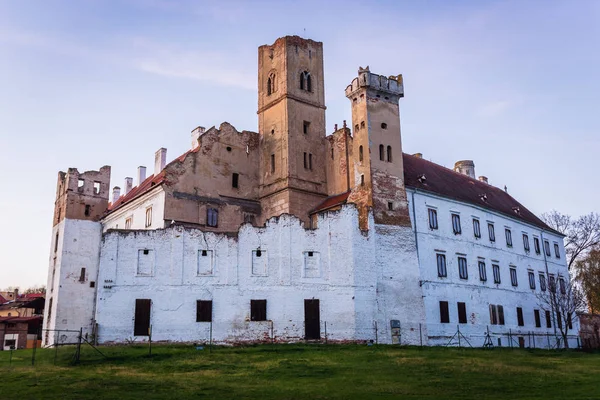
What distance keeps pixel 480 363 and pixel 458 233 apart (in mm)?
18462

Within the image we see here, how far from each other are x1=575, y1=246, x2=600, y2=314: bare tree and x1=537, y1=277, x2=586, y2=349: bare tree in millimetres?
5152

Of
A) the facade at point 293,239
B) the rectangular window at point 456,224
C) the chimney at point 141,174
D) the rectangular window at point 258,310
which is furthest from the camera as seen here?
the chimney at point 141,174

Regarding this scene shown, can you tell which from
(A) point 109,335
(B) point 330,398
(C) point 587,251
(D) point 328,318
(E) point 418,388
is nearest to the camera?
(B) point 330,398

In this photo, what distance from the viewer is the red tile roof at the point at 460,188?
46781mm

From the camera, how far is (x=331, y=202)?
4628 cm

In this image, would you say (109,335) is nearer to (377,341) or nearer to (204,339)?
(204,339)

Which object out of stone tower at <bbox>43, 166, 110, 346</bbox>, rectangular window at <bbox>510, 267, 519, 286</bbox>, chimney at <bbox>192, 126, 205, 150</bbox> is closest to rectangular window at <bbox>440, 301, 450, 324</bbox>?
rectangular window at <bbox>510, 267, 519, 286</bbox>

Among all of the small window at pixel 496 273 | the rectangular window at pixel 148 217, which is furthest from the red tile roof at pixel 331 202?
the small window at pixel 496 273

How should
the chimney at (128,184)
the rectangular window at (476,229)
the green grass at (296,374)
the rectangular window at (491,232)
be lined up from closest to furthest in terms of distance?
1. the green grass at (296,374)
2. the rectangular window at (476,229)
3. the rectangular window at (491,232)
4. the chimney at (128,184)

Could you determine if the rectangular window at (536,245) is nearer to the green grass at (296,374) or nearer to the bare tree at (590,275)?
the bare tree at (590,275)

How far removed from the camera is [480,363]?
96.2ft

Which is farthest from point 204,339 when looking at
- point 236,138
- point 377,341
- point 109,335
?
point 236,138

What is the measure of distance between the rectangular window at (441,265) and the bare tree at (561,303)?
11.5 meters

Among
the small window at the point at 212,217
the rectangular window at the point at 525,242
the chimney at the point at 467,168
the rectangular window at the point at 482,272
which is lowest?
the rectangular window at the point at 482,272
